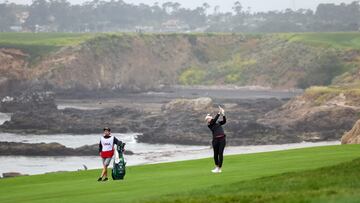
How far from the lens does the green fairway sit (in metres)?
21.9

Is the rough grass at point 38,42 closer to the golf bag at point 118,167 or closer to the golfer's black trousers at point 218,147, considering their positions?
the golf bag at point 118,167

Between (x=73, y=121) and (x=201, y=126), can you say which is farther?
(x=73, y=121)

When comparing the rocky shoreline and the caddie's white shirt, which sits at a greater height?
the caddie's white shirt

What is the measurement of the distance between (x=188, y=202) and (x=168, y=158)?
3593 cm

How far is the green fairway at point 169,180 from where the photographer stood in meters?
21.9

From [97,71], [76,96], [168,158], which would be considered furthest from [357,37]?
[168,158]

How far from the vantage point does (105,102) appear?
4341 inches

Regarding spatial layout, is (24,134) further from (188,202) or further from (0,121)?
(188,202)

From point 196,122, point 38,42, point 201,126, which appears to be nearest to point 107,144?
point 201,126

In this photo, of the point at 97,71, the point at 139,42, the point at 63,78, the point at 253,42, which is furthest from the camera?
the point at 253,42

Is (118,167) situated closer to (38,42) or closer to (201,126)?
(201,126)

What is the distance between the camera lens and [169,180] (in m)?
25.2

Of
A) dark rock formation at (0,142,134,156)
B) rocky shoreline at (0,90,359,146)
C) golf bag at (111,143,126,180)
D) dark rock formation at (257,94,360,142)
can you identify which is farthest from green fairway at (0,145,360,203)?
Result: dark rock formation at (257,94,360,142)

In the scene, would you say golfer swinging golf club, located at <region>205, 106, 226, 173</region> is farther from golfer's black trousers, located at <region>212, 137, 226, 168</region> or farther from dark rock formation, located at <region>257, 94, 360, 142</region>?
dark rock formation, located at <region>257, 94, 360, 142</region>
